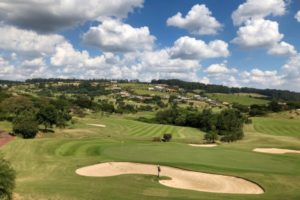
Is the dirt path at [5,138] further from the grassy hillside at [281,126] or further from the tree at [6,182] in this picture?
the grassy hillside at [281,126]

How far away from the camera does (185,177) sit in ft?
119

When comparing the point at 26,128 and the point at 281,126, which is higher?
the point at 26,128

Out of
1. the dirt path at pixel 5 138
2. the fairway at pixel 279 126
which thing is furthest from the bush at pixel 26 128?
the fairway at pixel 279 126

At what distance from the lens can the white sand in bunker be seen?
3237 centimetres

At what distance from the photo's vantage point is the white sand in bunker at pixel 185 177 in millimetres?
32372

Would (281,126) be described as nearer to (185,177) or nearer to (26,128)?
(26,128)

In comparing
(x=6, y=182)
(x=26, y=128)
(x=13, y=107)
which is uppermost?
(x=6, y=182)

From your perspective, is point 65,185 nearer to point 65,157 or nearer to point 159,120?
point 65,157

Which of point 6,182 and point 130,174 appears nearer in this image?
point 6,182

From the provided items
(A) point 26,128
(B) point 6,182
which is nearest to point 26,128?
(A) point 26,128

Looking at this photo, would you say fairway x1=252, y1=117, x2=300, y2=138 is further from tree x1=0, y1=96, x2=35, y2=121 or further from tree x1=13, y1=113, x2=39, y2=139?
tree x1=0, y1=96, x2=35, y2=121

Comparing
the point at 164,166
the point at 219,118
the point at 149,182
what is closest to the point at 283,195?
the point at 149,182

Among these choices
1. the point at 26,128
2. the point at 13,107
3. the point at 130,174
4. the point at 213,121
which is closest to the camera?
the point at 130,174

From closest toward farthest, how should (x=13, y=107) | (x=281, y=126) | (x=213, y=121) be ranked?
(x=13, y=107)
(x=213, y=121)
(x=281, y=126)
